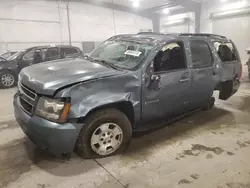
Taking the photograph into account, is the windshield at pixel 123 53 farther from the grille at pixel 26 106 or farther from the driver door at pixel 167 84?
the grille at pixel 26 106

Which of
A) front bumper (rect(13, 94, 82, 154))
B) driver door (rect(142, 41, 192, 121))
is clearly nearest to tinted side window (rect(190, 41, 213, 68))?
driver door (rect(142, 41, 192, 121))

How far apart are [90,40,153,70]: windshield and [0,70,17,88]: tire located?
4910 mm

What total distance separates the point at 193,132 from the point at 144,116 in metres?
1.09

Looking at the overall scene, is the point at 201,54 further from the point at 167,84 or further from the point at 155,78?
the point at 155,78

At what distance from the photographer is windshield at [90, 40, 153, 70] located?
9.15 ft

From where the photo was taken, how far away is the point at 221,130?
11.6 feet

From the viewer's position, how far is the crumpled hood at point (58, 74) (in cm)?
221

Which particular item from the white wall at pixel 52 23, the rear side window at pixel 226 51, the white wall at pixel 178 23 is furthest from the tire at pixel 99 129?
the white wall at pixel 178 23

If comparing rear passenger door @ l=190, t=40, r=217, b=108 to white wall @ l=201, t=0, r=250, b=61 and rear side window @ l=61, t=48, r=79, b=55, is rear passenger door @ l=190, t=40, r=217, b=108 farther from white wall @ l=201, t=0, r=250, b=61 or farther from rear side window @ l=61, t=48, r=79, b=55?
white wall @ l=201, t=0, r=250, b=61

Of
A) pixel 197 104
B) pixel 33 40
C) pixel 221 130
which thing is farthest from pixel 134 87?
pixel 33 40

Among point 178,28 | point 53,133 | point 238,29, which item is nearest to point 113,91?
point 53,133

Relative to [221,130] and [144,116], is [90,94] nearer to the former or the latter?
[144,116]

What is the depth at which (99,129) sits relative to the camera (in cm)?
250

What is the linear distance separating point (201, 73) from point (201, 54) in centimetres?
33
